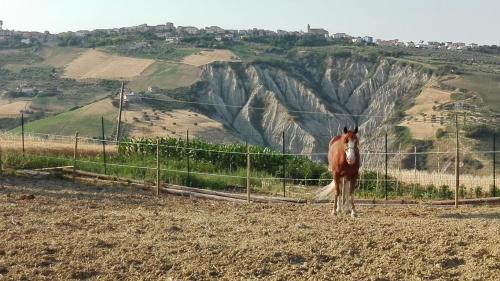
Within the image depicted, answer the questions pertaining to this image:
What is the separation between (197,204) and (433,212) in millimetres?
5038

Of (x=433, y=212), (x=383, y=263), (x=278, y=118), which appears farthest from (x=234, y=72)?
(x=383, y=263)

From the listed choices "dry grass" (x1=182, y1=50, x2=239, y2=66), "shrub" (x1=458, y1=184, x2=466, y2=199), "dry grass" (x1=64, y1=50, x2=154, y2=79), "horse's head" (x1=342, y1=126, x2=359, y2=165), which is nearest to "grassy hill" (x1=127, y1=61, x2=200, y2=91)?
"dry grass" (x1=64, y1=50, x2=154, y2=79)

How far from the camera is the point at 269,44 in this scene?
115m

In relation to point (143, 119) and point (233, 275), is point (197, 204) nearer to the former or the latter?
point (233, 275)

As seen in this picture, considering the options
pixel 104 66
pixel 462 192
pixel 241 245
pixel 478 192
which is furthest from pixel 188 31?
pixel 241 245

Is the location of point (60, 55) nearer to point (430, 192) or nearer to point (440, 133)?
point (440, 133)

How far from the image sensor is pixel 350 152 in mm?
12383

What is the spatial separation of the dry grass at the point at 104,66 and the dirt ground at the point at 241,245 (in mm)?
71801

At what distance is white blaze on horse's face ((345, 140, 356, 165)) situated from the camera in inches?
487

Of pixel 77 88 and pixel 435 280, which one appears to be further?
pixel 77 88

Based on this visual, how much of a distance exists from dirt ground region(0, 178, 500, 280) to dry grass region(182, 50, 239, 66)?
243 feet

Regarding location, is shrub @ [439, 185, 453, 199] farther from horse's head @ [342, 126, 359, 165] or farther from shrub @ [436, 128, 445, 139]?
shrub @ [436, 128, 445, 139]

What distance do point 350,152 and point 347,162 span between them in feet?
0.94

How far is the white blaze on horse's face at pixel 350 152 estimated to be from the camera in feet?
40.6
